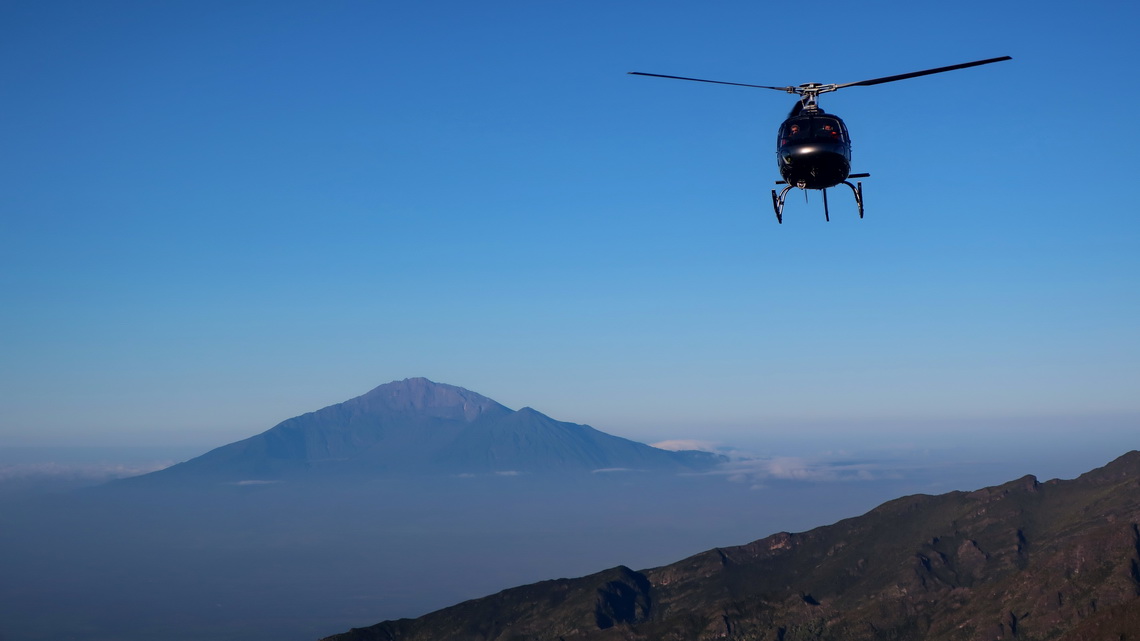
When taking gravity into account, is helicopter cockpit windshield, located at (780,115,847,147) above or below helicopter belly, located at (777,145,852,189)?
above

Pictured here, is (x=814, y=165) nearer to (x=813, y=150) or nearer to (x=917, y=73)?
(x=813, y=150)

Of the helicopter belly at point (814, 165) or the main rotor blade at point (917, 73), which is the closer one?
the main rotor blade at point (917, 73)

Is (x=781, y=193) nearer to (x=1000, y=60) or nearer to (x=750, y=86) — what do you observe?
(x=750, y=86)

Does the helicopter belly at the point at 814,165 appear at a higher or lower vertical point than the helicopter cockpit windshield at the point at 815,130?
lower

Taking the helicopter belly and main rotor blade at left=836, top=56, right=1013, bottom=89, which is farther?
the helicopter belly

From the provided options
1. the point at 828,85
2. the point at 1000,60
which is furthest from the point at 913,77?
the point at 828,85

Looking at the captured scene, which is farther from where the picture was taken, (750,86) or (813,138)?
(813,138)

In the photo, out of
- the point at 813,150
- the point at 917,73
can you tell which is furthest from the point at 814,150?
the point at 917,73
